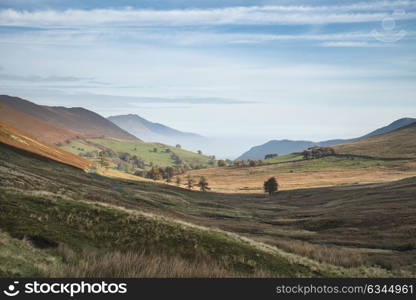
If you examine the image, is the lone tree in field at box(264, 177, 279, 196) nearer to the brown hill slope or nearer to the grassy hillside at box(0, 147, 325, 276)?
the brown hill slope

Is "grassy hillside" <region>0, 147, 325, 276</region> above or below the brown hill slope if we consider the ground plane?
below

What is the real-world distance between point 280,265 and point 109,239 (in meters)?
10.2

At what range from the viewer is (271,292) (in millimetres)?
8531

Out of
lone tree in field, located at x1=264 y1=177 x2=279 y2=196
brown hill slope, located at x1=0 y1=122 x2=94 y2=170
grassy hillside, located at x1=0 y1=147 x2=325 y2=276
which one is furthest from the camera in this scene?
lone tree in field, located at x1=264 y1=177 x2=279 y2=196

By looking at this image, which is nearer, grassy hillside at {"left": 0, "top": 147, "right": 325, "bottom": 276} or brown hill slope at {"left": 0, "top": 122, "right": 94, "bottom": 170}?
grassy hillside at {"left": 0, "top": 147, "right": 325, "bottom": 276}

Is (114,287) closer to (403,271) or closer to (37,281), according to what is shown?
(37,281)

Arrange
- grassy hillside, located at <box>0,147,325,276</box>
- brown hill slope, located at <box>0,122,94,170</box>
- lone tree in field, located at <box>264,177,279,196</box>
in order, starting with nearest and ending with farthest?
grassy hillside, located at <box>0,147,325,276</box>
brown hill slope, located at <box>0,122,94,170</box>
lone tree in field, located at <box>264,177,279,196</box>

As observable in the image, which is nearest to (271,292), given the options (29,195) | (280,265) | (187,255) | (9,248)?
(9,248)

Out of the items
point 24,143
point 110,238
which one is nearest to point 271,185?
point 24,143

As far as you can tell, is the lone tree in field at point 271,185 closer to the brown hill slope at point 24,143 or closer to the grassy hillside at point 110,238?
the brown hill slope at point 24,143

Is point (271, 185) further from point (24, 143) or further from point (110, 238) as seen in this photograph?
point (110, 238)

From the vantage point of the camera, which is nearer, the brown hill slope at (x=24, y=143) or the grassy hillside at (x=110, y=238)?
the grassy hillside at (x=110, y=238)

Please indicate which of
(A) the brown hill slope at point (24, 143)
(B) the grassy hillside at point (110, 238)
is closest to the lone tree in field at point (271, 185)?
(A) the brown hill slope at point (24, 143)

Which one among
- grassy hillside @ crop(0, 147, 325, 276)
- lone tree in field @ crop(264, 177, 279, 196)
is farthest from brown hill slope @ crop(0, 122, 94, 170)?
grassy hillside @ crop(0, 147, 325, 276)
